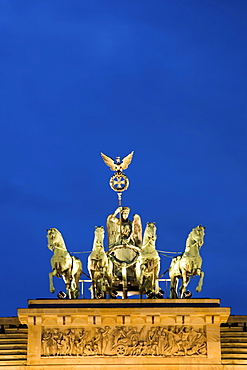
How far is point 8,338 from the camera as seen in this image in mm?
40656

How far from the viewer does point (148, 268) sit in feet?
136

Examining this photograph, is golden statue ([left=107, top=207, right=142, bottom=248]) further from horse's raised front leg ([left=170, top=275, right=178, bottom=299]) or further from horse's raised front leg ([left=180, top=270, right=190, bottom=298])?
horse's raised front leg ([left=180, top=270, right=190, bottom=298])

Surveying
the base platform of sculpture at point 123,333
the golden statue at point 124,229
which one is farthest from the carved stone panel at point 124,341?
the golden statue at point 124,229

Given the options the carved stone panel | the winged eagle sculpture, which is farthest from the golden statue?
the carved stone panel

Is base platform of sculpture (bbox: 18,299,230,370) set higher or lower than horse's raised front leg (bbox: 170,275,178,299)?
lower

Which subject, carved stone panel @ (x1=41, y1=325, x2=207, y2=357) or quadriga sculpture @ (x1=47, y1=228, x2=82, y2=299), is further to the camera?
quadriga sculpture @ (x1=47, y1=228, x2=82, y2=299)

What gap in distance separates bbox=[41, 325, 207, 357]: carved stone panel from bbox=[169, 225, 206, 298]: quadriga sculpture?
1.70 m

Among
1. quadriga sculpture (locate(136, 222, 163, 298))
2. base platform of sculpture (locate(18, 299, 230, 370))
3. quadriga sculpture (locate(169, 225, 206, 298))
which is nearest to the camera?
base platform of sculpture (locate(18, 299, 230, 370))

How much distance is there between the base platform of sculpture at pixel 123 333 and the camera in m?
40.1

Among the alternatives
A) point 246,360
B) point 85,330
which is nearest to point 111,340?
point 85,330

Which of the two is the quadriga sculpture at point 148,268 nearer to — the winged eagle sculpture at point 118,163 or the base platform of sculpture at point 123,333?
the base platform of sculpture at point 123,333

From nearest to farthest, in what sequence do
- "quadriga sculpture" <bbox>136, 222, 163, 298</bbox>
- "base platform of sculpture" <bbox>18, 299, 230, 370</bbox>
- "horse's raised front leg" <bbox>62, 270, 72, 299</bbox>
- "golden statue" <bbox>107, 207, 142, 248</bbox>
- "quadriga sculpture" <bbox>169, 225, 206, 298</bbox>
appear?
"base platform of sculpture" <bbox>18, 299, 230, 370</bbox>
"quadriga sculpture" <bbox>169, 225, 206, 298</bbox>
"quadriga sculpture" <bbox>136, 222, 163, 298</bbox>
"horse's raised front leg" <bbox>62, 270, 72, 299</bbox>
"golden statue" <bbox>107, 207, 142, 248</bbox>

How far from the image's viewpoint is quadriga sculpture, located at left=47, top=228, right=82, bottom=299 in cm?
4144

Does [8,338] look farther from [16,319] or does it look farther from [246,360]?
[246,360]
